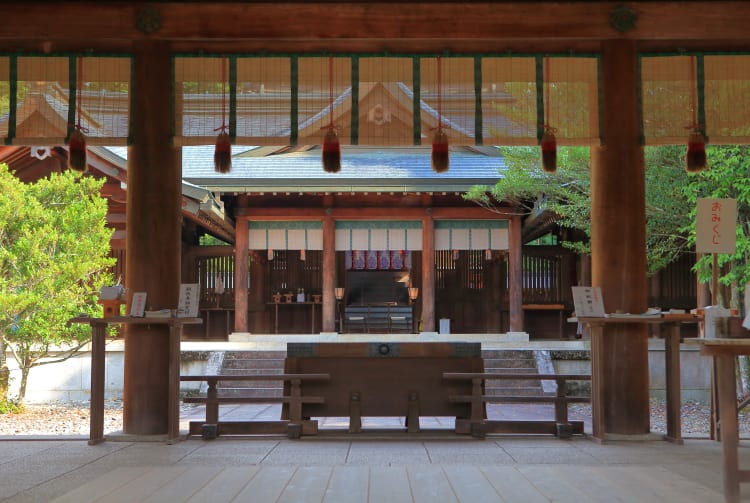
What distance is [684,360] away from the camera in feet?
42.3

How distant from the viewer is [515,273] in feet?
51.4

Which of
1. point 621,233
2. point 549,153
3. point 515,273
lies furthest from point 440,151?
point 515,273

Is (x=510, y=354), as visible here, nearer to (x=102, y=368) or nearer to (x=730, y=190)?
(x=730, y=190)

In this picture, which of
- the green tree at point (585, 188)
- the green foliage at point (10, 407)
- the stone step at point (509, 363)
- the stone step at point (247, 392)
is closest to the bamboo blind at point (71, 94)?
the green foliage at point (10, 407)

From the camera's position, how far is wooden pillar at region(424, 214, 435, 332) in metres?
15.5

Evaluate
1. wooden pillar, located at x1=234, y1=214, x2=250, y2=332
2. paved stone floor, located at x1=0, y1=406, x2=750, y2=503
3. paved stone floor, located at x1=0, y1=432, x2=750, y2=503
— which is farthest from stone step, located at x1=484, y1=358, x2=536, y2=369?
paved stone floor, located at x1=0, y1=432, x2=750, y2=503

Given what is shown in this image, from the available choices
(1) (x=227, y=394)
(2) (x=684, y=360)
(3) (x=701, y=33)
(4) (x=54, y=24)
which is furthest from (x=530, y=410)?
(4) (x=54, y=24)

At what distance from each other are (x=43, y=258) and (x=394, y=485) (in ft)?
25.6

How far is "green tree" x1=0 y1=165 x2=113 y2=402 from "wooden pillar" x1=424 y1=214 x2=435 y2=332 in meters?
6.25

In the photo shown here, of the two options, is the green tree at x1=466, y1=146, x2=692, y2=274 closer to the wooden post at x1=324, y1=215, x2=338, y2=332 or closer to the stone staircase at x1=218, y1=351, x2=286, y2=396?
the wooden post at x1=324, y1=215, x2=338, y2=332

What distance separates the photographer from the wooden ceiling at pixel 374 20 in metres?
6.61

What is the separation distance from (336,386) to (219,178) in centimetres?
871

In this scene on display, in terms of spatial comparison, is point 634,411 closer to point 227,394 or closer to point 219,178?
point 227,394

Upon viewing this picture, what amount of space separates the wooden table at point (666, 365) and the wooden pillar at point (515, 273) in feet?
29.2
